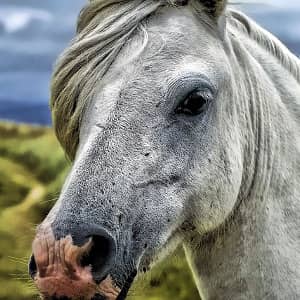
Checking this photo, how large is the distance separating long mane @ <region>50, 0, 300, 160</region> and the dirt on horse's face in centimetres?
4

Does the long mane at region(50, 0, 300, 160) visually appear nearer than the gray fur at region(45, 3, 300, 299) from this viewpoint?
No

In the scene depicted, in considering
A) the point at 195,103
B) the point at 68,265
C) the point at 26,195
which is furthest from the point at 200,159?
the point at 26,195

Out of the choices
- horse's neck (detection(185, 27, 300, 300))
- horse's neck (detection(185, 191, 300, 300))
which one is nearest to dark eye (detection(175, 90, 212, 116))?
horse's neck (detection(185, 27, 300, 300))

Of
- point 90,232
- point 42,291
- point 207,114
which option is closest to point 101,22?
point 207,114

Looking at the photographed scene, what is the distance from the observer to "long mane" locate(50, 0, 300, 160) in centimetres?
253

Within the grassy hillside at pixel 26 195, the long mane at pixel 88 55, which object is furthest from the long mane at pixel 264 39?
the grassy hillside at pixel 26 195

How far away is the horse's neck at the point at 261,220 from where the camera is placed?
267 centimetres

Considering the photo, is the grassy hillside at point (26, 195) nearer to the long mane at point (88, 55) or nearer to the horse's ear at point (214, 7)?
the long mane at point (88, 55)

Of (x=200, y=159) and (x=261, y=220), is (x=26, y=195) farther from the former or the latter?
(x=200, y=159)

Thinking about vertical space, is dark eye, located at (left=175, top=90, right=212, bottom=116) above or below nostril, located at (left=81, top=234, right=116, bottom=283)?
above

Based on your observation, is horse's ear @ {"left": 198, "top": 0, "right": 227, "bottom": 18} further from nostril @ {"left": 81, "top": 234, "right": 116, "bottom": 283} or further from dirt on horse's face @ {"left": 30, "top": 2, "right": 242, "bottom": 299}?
nostril @ {"left": 81, "top": 234, "right": 116, "bottom": 283}

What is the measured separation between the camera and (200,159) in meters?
2.51

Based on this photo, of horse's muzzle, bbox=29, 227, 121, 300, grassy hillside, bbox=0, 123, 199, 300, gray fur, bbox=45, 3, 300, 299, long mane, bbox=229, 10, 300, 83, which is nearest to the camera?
horse's muzzle, bbox=29, 227, 121, 300

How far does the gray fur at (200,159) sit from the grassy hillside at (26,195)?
4866 millimetres
